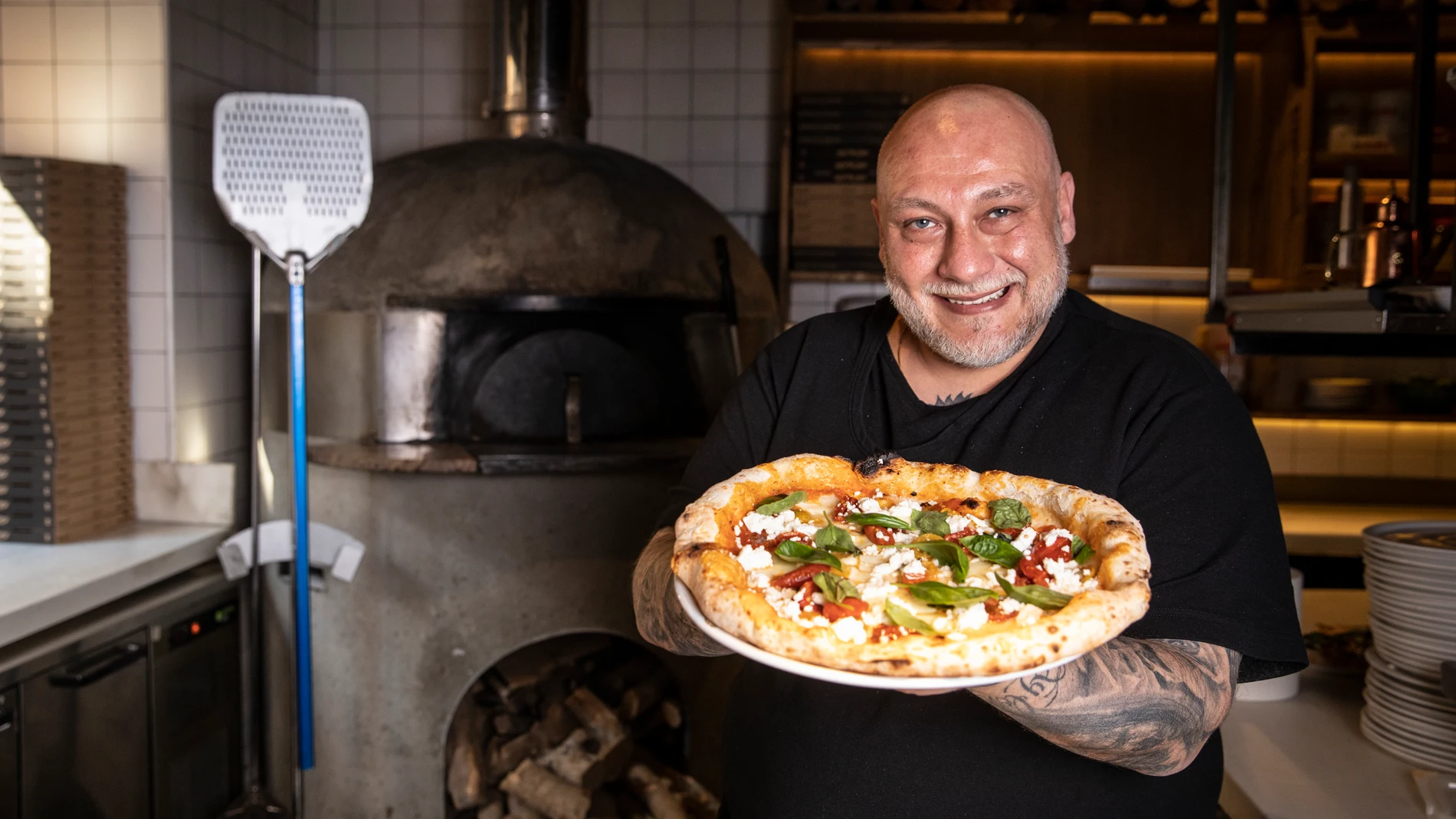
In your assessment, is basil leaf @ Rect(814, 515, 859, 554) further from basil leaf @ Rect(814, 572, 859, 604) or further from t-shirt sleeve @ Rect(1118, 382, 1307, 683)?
t-shirt sleeve @ Rect(1118, 382, 1307, 683)

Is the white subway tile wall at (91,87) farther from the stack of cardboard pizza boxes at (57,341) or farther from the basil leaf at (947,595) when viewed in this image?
the basil leaf at (947,595)

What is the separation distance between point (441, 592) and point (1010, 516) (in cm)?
179

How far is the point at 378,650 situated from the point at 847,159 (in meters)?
1.97

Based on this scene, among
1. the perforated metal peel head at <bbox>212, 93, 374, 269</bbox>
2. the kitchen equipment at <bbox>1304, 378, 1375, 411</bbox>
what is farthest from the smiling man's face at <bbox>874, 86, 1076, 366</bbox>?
the kitchen equipment at <bbox>1304, 378, 1375, 411</bbox>

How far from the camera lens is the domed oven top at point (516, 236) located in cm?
265

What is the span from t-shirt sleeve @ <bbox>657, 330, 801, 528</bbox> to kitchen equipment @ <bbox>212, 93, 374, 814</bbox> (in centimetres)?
116

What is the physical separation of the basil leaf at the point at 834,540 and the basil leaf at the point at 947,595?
0.40 feet

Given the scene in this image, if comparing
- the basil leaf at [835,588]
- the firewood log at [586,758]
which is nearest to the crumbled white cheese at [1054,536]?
the basil leaf at [835,588]

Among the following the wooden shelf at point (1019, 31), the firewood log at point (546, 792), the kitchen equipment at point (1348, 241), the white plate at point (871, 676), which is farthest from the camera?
the wooden shelf at point (1019, 31)

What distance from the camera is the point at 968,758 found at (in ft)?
3.89

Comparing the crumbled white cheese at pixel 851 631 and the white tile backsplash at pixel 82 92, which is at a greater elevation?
the white tile backsplash at pixel 82 92

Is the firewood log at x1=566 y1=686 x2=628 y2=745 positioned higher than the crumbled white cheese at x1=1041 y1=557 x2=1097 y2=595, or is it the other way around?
the crumbled white cheese at x1=1041 y1=557 x2=1097 y2=595

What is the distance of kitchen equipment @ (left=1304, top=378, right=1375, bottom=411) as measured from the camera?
3.57 meters

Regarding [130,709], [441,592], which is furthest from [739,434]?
[130,709]
